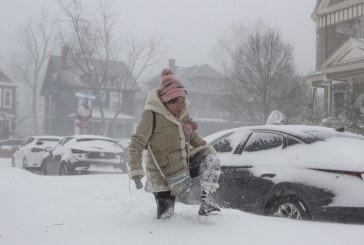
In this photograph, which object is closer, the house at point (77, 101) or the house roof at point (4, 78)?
the house at point (77, 101)

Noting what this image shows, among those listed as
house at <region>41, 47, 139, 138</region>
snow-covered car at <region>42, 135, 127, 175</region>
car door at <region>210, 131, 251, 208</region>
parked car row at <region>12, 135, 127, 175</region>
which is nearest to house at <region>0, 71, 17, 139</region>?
house at <region>41, 47, 139, 138</region>

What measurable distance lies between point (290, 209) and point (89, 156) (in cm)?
782

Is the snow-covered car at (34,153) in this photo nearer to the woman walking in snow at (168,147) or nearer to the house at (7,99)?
the woman walking in snow at (168,147)

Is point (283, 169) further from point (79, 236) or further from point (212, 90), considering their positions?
point (212, 90)

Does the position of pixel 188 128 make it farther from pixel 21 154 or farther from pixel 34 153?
pixel 21 154

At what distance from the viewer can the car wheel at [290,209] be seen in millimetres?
5332

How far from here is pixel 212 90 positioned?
197ft

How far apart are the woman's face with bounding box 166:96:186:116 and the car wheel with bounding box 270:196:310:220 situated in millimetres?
1802

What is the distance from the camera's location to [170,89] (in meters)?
4.48

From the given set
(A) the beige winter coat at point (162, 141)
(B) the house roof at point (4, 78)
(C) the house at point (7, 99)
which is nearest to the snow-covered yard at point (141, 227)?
(A) the beige winter coat at point (162, 141)

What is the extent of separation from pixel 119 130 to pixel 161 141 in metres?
45.0

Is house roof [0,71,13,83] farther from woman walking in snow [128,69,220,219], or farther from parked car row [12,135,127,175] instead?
woman walking in snow [128,69,220,219]

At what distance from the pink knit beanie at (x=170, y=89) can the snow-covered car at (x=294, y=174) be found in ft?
5.92

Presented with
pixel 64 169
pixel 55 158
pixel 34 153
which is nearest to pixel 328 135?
pixel 64 169
